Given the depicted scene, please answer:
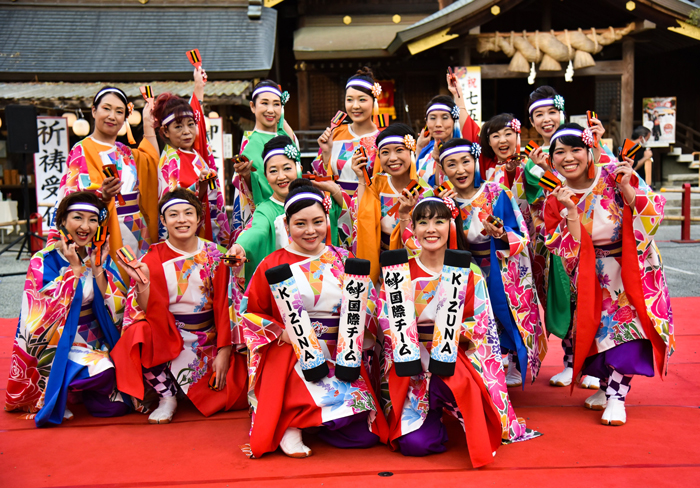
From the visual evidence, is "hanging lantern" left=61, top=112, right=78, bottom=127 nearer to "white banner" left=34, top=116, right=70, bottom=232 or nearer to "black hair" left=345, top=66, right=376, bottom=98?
"white banner" left=34, top=116, right=70, bottom=232

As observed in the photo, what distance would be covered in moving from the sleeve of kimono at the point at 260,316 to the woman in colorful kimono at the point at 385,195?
70 centimetres

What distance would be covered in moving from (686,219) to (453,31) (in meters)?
5.71

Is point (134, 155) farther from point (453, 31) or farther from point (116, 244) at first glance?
point (453, 31)

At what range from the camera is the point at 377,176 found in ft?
12.7

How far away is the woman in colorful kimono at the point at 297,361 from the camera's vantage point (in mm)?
3059

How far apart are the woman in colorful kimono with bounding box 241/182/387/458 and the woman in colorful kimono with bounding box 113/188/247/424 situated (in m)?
0.49

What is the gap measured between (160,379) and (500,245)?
7.52ft

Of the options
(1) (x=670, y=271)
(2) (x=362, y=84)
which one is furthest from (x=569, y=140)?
(1) (x=670, y=271)

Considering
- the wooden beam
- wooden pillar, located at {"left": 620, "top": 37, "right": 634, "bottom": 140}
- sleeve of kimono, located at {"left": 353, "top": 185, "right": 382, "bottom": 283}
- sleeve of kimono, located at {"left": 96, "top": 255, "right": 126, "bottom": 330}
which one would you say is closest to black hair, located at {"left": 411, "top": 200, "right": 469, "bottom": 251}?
sleeve of kimono, located at {"left": 353, "top": 185, "right": 382, "bottom": 283}

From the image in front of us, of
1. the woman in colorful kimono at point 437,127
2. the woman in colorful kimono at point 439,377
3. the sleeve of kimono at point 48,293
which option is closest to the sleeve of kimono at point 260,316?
the woman in colorful kimono at point 439,377

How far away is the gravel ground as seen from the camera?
7082mm

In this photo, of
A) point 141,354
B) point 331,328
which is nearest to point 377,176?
point 331,328

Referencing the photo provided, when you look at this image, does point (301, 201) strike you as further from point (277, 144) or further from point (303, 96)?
point (303, 96)

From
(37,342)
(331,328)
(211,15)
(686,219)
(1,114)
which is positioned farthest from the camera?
(211,15)
